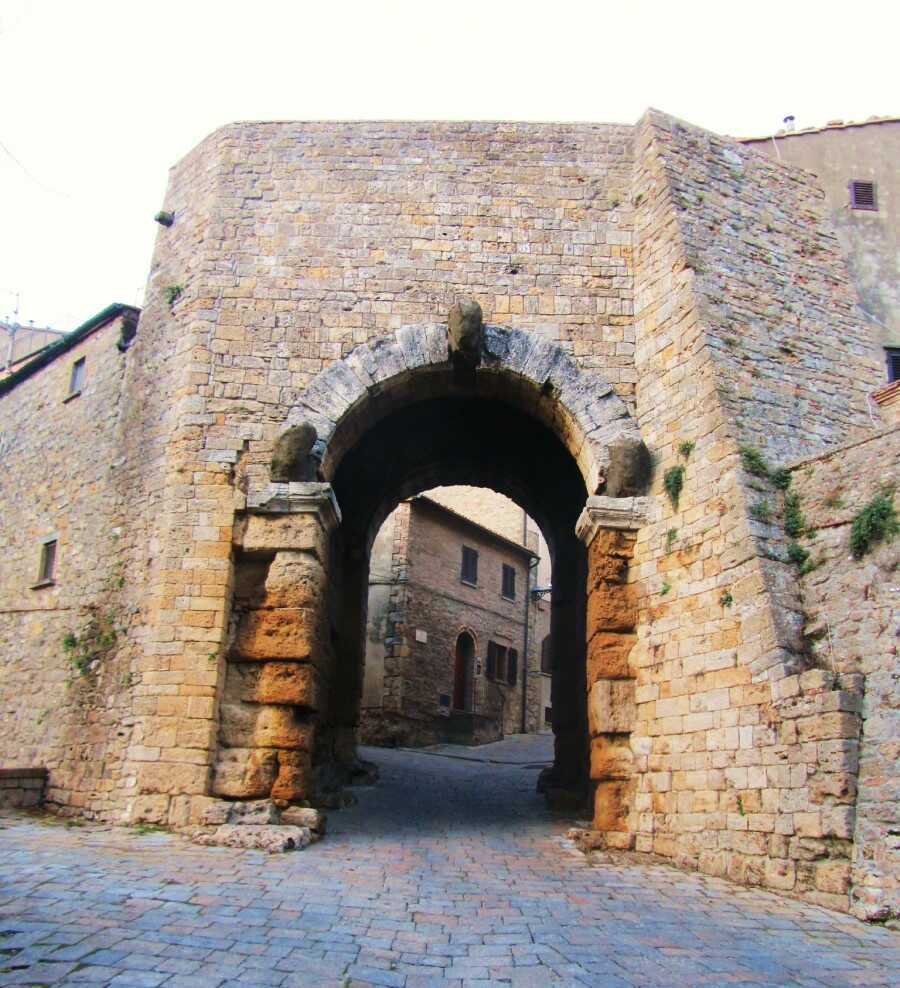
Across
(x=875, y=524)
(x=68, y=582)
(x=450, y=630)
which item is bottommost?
(x=68, y=582)

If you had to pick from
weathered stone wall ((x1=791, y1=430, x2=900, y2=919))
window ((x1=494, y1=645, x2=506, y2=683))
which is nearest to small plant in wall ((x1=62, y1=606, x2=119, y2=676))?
weathered stone wall ((x1=791, y1=430, x2=900, y2=919))

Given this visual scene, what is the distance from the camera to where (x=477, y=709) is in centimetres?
2327

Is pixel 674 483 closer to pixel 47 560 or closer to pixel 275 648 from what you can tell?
pixel 275 648

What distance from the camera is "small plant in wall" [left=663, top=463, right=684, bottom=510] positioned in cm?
820

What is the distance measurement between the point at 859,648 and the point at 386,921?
379 cm

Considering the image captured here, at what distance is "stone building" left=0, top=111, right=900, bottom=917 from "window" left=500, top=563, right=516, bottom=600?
13.9m

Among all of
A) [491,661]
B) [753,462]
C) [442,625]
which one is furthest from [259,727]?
[491,661]

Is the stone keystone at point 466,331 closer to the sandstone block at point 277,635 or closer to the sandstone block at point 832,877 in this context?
the sandstone block at point 277,635

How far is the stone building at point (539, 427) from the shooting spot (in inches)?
271

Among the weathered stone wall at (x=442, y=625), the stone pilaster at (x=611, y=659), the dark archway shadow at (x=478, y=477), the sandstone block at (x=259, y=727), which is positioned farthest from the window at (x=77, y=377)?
the weathered stone wall at (x=442, y=625)

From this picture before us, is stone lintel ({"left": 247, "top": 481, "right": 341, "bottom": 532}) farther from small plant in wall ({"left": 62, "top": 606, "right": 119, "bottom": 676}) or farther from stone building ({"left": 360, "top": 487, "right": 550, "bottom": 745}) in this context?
stone building ({"left": 360, "top": 487, "right": 550, "bottom": 745})

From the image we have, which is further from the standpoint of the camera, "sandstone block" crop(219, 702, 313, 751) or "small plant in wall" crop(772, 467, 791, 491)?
"sandstone block" crop(219, 702, 313, 751)

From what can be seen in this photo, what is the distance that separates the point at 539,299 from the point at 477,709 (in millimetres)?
15673

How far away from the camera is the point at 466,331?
897 cm
